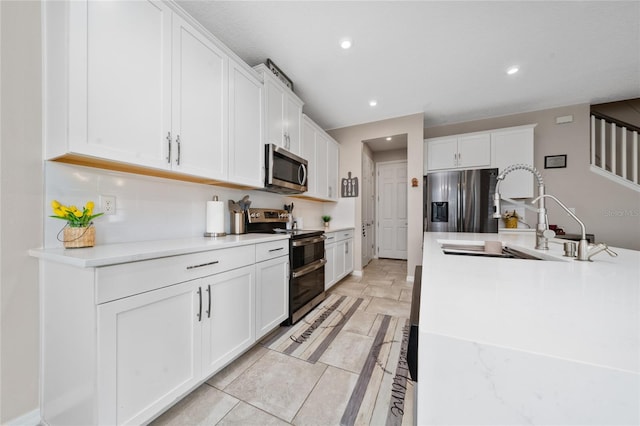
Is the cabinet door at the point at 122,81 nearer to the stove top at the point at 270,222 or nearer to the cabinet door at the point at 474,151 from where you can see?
the stove top at the point at 270,222

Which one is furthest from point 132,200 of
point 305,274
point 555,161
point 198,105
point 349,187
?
point 555,161

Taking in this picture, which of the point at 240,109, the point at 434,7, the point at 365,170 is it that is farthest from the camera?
the point at 365,170

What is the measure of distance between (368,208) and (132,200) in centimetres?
392

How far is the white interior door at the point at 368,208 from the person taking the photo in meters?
4.23

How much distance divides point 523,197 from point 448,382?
4390 mm

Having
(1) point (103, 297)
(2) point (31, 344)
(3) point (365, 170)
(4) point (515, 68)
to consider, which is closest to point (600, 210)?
(4) point (515, 68)

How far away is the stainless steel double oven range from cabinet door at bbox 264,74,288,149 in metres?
0.77

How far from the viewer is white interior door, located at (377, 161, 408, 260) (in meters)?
5.18

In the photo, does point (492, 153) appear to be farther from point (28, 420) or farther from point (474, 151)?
point (28, 420)

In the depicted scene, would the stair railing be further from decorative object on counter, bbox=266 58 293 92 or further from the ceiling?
decorative object on counter, bbox=266 58 293 92

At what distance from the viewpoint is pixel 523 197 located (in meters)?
3.54

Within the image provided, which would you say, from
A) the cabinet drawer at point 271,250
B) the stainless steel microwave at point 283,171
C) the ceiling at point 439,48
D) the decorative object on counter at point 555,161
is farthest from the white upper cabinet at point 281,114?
the decorative object on counter at point 555,161

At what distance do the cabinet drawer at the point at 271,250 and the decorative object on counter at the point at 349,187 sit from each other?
→ 6.99 ft

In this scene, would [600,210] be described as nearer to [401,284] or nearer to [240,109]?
[401,284]
